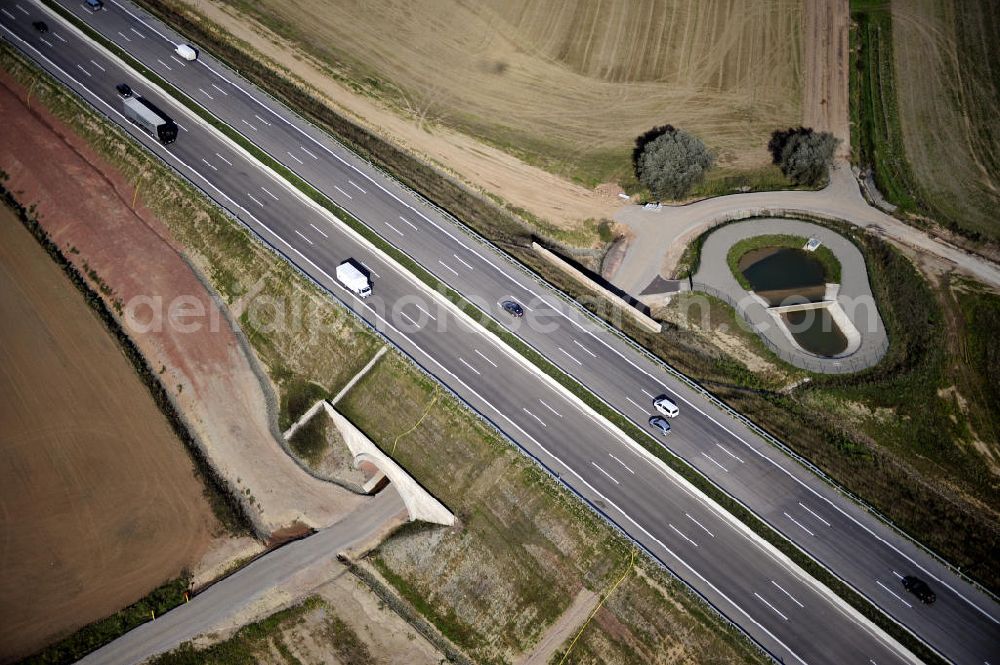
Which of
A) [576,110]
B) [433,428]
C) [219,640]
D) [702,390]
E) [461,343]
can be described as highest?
[576,110]

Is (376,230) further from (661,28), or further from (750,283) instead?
(661,28)

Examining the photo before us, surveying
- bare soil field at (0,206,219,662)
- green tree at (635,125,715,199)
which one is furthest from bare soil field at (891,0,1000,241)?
bare soil field at (0,206,219,662)

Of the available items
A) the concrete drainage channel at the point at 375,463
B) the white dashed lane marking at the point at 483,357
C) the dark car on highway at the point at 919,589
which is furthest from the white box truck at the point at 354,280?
the dark car on highway at the point at 919,589

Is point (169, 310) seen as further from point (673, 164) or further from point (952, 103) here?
point (952, 103)

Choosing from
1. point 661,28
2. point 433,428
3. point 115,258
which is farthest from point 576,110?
point 115,258

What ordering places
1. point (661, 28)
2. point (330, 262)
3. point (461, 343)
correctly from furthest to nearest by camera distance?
point (661, 28)
point (330, 262)
point (461, 343)

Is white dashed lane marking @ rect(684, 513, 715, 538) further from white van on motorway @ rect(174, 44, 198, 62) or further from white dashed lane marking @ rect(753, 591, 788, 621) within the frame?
white van on motorway @ rect(174, 44, 198, 62)

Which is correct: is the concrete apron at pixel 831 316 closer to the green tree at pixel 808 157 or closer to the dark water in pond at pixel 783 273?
the dark water in pond at pixel 783 273
